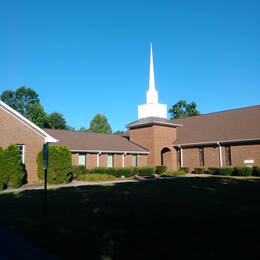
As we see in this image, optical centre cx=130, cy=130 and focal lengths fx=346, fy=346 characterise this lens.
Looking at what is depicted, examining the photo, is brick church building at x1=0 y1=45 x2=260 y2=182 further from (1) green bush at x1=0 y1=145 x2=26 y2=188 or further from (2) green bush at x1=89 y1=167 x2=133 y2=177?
(1) green bush at x1=0 y1=145 x2=26 y2=188

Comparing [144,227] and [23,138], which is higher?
[23,138]

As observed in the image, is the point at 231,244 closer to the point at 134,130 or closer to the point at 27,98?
A: the point at 134,130

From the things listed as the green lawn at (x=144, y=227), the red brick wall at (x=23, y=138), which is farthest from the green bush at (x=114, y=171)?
the green lawn at (x=144, y=227)

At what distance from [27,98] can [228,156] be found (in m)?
69.9

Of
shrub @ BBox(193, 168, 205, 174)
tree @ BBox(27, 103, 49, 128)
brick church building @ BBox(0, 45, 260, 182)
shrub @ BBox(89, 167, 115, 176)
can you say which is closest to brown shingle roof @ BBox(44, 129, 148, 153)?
brick church building @ BBox(0, 45, 260, 182)

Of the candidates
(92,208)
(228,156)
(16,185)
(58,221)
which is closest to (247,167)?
(228,156)

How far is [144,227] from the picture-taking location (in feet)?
27.4

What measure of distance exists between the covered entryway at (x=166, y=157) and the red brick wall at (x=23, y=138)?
672 inches

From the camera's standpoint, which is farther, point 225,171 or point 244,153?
point 244,153

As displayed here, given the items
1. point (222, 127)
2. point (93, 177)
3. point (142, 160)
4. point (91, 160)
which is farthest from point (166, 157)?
point (93, 177)

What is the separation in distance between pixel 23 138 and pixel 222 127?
20593mm

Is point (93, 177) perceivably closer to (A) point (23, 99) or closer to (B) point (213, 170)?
(B) point (213, 170)

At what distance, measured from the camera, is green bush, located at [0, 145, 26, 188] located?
21.9 meters

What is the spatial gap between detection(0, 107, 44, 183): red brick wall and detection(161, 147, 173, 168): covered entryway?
1707 cm
